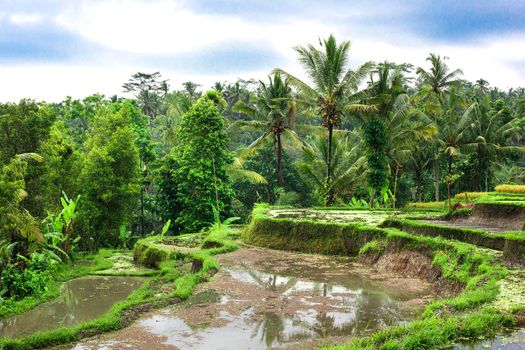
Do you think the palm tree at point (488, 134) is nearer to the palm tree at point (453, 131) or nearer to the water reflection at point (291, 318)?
the palm tree at point (453, 131)

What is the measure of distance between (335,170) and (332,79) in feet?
19.5

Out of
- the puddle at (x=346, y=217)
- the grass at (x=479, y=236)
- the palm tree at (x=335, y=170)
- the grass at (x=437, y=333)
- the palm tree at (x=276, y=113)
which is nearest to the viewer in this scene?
the grass at (x=437, y=333)

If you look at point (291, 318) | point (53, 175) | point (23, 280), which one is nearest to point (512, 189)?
point (291, 318)

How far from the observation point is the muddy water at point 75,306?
10562 mm

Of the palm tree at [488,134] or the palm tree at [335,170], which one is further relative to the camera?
the palm tree at [488,134]

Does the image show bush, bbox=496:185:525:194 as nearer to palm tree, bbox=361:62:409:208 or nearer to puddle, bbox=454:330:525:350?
palm tree, bbox=361:62:409:208

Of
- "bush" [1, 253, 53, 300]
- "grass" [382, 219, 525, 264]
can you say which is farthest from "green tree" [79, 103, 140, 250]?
"grass" [382, 219, 525, 264]

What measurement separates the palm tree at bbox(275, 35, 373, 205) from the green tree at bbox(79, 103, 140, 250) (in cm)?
894

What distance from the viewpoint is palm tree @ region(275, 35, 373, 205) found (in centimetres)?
2280

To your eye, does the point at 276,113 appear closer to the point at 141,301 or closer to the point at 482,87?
the point at 141,301

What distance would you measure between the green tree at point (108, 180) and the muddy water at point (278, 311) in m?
8.43

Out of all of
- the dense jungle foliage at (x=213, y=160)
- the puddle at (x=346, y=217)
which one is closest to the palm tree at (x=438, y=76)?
the dense jungle foliage at (x=213, y=160)

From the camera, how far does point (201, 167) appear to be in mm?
23500

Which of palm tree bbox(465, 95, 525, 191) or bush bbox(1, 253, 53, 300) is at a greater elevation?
palm tree bbox(465, 95, 525, 191)
